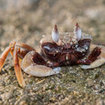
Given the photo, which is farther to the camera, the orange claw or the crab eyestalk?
the crab eyestalk

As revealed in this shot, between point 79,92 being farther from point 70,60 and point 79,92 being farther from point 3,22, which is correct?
point 3,22

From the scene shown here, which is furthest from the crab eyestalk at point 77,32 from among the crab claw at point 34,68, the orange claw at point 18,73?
the orange claw at point 18,73

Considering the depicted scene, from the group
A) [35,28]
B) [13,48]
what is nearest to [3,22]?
[35,28]

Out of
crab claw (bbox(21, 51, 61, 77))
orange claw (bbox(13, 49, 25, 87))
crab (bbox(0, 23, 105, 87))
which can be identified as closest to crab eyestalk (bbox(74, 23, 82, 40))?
crab (bbox(0, 23, 105, 87))

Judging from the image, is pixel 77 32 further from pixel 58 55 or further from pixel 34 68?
pixel 34 68

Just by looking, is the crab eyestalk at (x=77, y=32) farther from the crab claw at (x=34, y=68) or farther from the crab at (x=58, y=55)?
the crab claw at (x=34, y=68)

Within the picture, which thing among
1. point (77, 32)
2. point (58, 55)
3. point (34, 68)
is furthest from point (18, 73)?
point (77, 32)

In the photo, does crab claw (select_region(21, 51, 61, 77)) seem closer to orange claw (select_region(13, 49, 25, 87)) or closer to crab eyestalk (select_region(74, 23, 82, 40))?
orange claw (select_region(13, 49, 25, 87))
